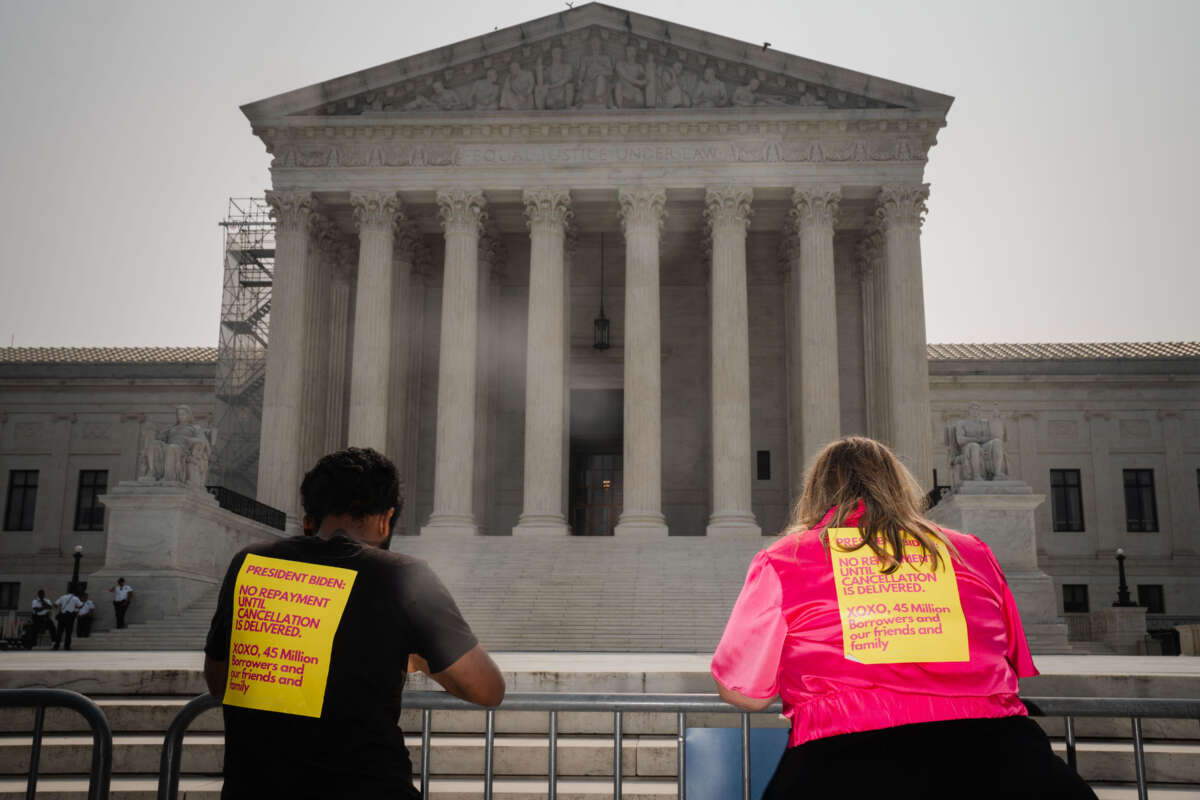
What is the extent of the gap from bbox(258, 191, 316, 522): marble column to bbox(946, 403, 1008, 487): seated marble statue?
1923cm

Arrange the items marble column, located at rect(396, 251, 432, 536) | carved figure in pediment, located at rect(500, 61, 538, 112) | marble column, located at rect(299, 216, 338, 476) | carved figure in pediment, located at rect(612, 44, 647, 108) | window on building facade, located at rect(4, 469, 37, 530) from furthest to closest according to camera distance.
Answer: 1. window on building facade, located at rect(4, 469, 37, 530)
2. marble column, located at rect(396, 251, 432, 536)
3. marble column, located at rect(299, 216, 338, 476)
4. carved figure in pediment, located at rect(500, 61, 538, 112)
5. carved figure in pediment, located at rect(612, 44, 647, 108)

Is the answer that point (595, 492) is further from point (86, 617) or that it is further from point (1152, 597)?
point (1152, 597)

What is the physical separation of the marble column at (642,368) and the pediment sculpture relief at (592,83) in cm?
351

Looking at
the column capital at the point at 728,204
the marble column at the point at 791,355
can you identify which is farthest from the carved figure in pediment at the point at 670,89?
the marble column at the point at 791,355

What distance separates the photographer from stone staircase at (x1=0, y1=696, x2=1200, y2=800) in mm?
8203

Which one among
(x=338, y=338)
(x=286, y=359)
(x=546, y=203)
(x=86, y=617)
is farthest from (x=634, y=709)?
(x=338, y=338)

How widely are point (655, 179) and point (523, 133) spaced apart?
4494 mm

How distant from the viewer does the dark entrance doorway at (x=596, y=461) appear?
3969 cm

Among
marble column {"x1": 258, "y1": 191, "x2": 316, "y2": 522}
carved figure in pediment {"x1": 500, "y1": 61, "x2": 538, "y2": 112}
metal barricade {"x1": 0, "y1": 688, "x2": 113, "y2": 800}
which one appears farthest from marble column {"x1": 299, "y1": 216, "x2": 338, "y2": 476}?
metal barricade {"x1": 0, "y1": 688, "x2": 113, "y2": 800}

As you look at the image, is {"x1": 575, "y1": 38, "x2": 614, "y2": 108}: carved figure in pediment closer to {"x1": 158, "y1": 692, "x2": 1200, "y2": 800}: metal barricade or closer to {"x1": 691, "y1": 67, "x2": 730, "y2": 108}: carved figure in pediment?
{"x1": 691, "y1": 67, "x2": 730, "y2": 108}: carved figure in pediment

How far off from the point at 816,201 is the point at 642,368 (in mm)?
7662

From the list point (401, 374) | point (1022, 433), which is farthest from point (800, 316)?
point (1022, 433)

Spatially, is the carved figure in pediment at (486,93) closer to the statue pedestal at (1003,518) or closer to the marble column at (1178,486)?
the statue pedestal at (1003,518)

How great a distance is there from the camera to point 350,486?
14.6ft
